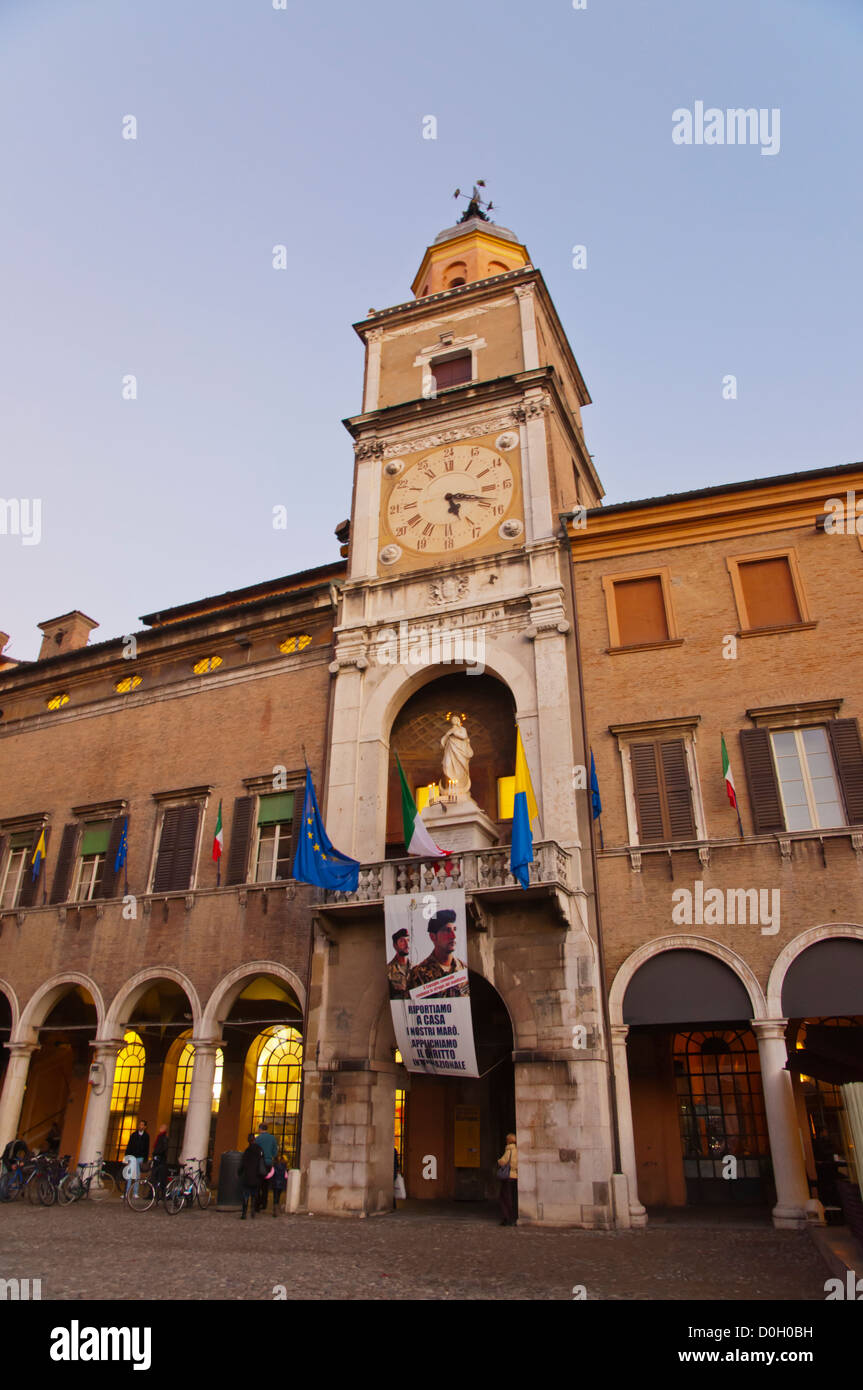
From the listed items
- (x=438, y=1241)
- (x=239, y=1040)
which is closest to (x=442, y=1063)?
(x=438, y=1241)

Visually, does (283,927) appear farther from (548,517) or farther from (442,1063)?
(548,517)

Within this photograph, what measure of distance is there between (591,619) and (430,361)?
32.5 feet

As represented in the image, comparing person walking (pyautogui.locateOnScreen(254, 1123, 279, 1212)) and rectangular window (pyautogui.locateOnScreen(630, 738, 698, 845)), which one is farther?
rectangular window (pyautogui.locateOnScreen(630, 738, 698, 845))

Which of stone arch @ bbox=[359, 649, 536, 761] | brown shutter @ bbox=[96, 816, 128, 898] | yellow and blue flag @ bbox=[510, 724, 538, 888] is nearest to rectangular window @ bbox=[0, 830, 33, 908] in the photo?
brown shutter @ bbox=[96, 816, 128, 898]

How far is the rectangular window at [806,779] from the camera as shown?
16.3 metres

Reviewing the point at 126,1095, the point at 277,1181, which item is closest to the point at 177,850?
the point at 126,1095

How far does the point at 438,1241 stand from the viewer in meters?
13.2

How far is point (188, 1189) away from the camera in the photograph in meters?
17.8

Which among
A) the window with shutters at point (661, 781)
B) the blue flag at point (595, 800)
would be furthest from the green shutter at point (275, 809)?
the window with shutters at point (661, 781)

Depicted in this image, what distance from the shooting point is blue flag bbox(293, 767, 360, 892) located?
17047 millimetres

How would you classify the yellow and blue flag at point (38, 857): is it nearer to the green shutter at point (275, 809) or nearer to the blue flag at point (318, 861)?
the green shutter at point (275, 809)

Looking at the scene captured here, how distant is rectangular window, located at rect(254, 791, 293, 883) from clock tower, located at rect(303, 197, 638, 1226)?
5.63 feet

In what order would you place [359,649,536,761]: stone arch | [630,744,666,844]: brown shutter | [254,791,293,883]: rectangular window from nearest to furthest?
[630,744,666,844]: brown shutter < [359,649,536,761]: stone arch < [254,791,293,883]: rectangular window

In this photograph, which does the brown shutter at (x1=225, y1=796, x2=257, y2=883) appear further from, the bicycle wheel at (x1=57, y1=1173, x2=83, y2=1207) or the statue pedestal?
the bicycle wheel at (x1=57, y1=1173, x2=83, y2=1207)
